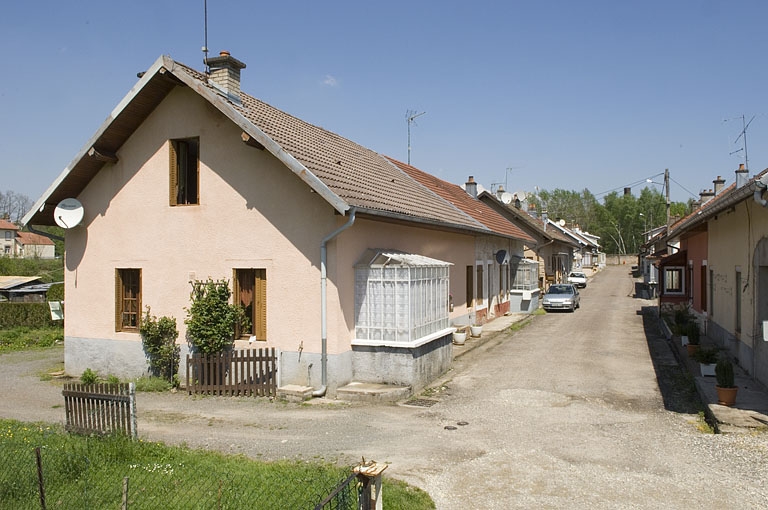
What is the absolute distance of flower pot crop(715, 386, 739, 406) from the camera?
10016 mm

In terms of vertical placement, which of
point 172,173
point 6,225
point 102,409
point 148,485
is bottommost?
point 148,485

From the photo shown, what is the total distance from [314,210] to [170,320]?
4.19 meters

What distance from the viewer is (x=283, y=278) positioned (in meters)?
12.0

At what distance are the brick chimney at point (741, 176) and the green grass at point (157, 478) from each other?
865 inches

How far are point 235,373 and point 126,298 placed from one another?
3.73 meters

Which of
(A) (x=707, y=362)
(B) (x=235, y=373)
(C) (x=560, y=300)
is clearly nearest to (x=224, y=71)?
(B) (x=235, y=373)

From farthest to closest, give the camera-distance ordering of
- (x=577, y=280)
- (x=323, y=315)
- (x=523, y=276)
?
(x=577, y=280) < (x=523, y=276) < (x=323, y=315)

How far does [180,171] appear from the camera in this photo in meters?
13.3

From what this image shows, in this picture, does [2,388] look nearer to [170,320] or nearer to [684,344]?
[170,320]

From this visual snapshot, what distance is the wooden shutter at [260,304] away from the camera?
12344 mm

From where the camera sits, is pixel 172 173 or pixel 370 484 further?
pixel 172 173

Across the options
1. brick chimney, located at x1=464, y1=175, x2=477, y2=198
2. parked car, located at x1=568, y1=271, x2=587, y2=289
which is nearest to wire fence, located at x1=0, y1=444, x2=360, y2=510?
brick chimney, located at x1=464, y1=175, x2=477, y2=198

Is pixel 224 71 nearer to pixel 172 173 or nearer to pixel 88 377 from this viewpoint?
pixel 172 173

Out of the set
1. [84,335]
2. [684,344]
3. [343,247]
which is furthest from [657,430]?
[84,335]
